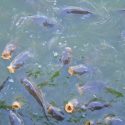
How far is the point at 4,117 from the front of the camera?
5.32m

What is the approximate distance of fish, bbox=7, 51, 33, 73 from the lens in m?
5.60

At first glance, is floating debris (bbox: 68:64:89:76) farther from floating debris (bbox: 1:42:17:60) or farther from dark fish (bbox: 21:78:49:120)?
floating debris (bbox: 1:42:17:60)

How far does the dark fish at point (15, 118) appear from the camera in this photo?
202 inches

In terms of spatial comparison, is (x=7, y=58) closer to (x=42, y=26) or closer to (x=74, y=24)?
(x=42, y=26)

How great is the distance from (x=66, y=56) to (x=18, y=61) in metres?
0.66

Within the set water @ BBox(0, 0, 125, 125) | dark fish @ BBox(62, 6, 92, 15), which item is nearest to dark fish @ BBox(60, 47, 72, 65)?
water @ BBox(0, 0, 125, 125)

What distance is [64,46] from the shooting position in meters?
6.02

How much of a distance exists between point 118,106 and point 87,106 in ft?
1.44

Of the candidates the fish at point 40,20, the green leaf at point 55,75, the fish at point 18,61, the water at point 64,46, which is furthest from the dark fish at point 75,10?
the green leaf at point 55,75

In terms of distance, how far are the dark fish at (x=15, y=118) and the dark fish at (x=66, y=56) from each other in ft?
3.30

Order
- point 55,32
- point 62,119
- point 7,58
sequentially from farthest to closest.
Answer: point 55,32, point 7,58, point 62,119

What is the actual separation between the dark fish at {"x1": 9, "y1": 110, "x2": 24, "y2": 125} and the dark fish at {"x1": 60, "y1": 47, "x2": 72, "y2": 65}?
1.00 m

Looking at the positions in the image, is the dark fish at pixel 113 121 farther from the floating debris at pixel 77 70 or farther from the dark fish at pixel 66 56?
the dark fish at pixel 66 56

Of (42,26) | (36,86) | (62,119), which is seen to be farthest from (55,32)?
(62,119)
